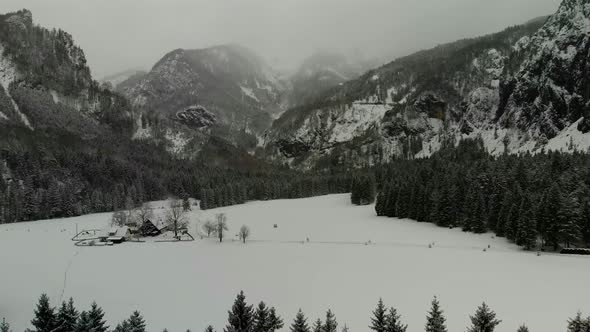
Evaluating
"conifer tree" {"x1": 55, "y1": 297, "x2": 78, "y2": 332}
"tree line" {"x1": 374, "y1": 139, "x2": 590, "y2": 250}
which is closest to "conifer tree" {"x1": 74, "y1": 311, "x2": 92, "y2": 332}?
"conifer tree" {"x1": 55, "y1": 297, "x2": 78, "y2": 332}

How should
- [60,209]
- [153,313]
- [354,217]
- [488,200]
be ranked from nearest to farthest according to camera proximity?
[153,313] → [488,200] → [354,217] → [60,209]

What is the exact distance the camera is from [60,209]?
174250 mm

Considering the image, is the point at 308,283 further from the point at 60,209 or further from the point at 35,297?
the point at 60,209

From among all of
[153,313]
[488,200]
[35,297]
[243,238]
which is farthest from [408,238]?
[35,297]

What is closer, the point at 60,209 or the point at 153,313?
the point at 153,313

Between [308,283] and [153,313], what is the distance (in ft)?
75.9

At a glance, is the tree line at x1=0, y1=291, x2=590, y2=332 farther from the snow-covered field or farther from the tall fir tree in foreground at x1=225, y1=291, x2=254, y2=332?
the snow-covered field

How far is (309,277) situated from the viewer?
67875mm

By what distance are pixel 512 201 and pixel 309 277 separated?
58.8m

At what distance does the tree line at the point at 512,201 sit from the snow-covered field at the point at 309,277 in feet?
19.0

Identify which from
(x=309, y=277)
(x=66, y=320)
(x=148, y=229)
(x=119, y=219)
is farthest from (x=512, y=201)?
(x=119, y=219)

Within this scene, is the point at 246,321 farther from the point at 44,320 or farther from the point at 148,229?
the point at 148,229

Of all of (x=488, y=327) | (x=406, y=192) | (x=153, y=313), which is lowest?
(x=153, y=313)

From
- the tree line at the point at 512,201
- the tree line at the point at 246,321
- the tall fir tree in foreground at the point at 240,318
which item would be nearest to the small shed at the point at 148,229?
the tree line at the point at 512,201
